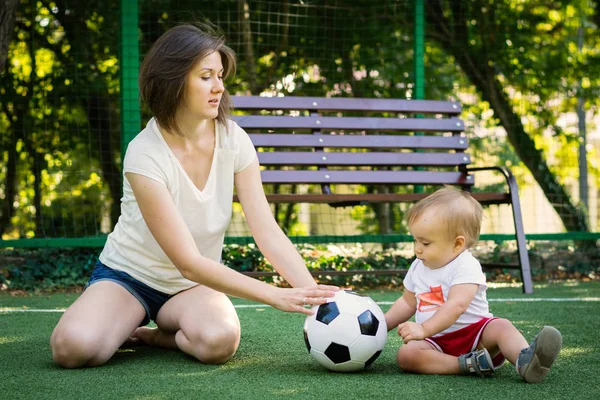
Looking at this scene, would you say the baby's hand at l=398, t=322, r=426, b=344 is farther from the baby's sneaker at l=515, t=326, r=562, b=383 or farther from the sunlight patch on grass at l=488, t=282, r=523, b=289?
the sunlight patch on grass at l=488, t=282, r=523, b=289

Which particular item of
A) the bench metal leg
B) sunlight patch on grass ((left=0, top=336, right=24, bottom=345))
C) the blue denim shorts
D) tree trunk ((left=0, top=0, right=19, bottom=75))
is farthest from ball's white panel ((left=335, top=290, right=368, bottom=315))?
tree trunk ((left=0, top=0, right=19, bottom=75))

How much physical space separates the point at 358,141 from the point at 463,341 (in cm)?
327

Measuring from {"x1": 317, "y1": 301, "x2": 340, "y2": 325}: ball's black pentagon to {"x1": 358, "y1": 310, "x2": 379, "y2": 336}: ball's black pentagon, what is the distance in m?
0.09

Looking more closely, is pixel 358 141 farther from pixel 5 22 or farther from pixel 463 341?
pixel 463 341

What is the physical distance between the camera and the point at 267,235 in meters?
3.13

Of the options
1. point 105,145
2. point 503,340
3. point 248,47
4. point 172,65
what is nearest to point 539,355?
point 503,340

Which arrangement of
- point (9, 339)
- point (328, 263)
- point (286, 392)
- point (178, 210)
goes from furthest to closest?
point (328, 263) → point (9, 339) → point (178, 210) → point (286, 392)

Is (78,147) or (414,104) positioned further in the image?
(78,147)

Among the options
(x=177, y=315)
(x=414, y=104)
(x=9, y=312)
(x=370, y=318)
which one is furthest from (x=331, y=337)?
(x=414, y=104)

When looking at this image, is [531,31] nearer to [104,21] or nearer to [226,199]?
[104,21]

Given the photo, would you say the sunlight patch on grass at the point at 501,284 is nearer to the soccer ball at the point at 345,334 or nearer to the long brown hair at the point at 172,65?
the soccer ball at the point at 345,334

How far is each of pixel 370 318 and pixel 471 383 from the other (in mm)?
401

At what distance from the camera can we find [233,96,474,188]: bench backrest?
5672mm

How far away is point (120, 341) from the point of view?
2.98 meters
